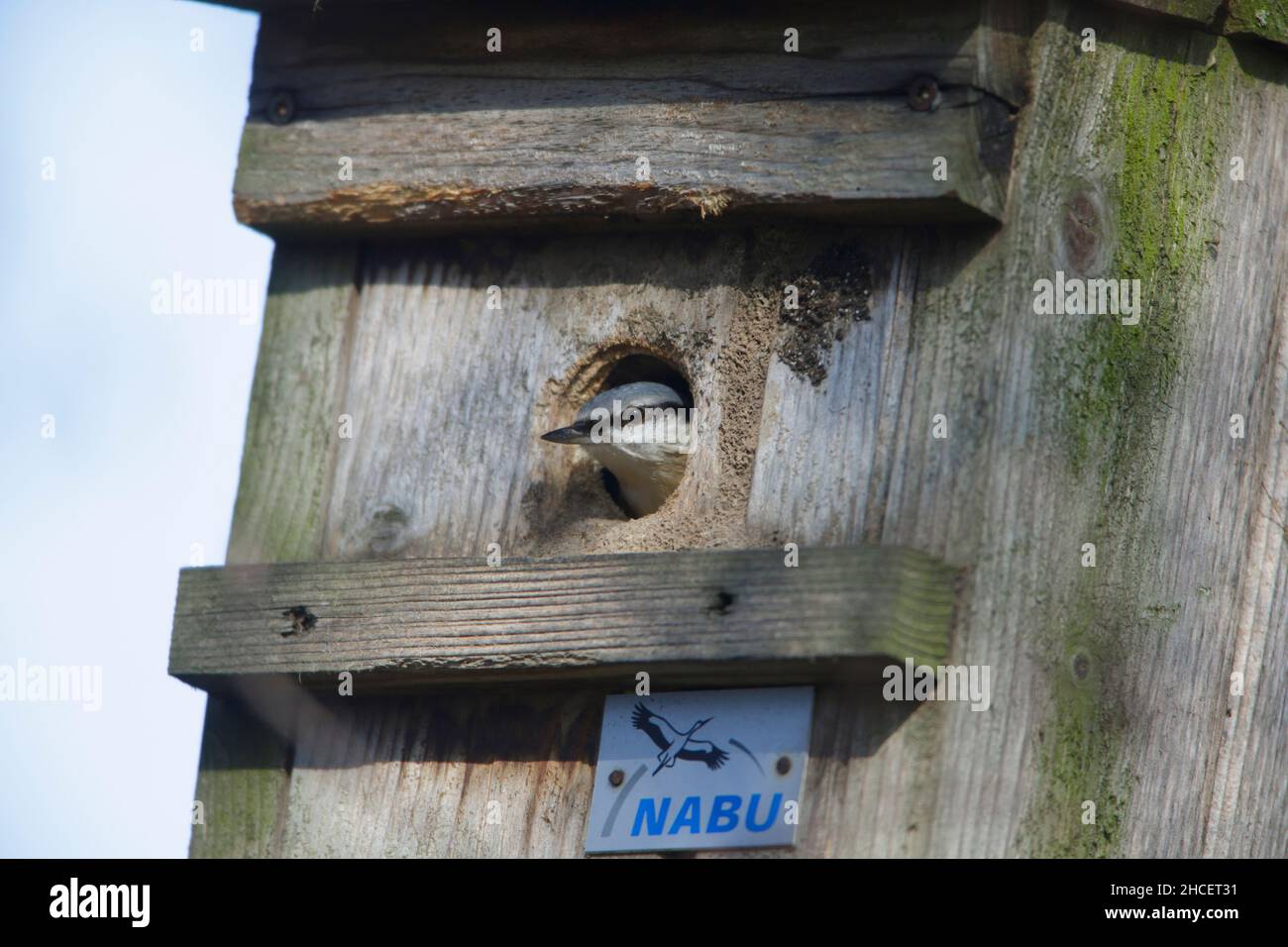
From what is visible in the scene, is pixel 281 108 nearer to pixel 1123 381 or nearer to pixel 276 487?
pixel 276 487

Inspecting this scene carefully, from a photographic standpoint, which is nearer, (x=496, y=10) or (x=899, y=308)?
(x=899, y=308)

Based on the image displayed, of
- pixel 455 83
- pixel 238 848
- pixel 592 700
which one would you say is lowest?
pixel 238 848

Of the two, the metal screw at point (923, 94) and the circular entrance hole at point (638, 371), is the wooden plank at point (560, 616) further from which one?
the metal screw at point (923, 94)

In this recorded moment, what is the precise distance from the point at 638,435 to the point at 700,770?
33.3 inches

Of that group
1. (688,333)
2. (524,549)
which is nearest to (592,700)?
(524,549)

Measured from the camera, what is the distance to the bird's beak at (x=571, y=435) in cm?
373

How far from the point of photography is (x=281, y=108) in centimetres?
399

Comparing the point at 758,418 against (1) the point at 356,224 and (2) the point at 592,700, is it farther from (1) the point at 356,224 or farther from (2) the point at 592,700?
(1) the point at 356,224

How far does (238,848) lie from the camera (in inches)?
146

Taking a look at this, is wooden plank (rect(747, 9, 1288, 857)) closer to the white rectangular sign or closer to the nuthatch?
the white rectangular sign

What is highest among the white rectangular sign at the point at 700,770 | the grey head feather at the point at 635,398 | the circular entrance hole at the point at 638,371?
the circular entrance hole at the point at 638,371

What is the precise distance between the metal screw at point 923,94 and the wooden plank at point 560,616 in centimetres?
78

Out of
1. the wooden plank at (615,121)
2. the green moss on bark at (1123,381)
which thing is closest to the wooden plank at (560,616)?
the green moss on bark at (1123,381)

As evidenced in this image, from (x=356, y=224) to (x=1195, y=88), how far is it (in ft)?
5.20
